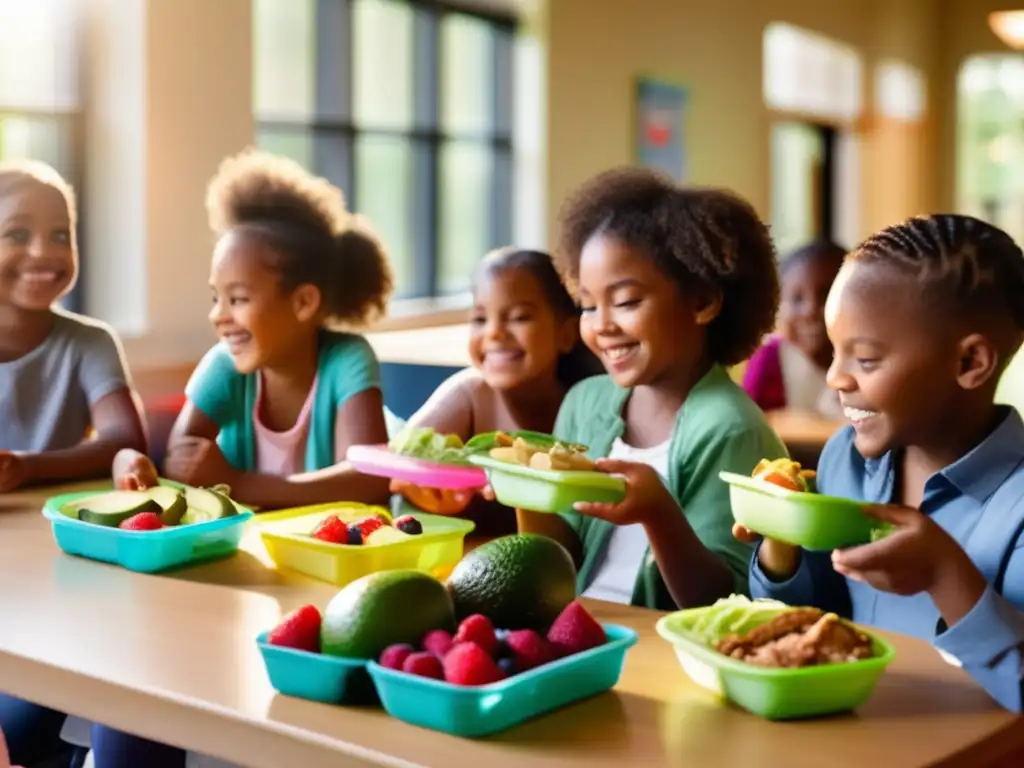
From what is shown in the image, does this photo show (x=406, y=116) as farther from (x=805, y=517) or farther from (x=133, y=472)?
(x=805, y=517)

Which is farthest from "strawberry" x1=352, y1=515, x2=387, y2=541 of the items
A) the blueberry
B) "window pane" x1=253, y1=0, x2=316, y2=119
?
"window pane" x1=253, y1=0, x2=316, y2=119

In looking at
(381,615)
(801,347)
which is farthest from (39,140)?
(381,615)

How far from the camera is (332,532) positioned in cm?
150

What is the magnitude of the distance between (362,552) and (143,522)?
0.27 m

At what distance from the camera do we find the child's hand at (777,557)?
1341 mm

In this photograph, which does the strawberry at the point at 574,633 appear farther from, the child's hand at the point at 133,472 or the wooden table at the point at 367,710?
the child's hand at the point at 133,472

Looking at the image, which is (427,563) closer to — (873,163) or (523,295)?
(523,295)

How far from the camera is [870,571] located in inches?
42.8

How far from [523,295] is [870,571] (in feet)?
3.50

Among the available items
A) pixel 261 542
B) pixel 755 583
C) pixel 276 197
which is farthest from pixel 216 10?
pixel 755 583

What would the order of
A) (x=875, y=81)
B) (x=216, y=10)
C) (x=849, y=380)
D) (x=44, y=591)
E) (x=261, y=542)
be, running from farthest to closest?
(x=875, y=81)
(x=216, y=10)
(x=261, y=542)
(x=44, y=591)
(x=849, y=380)

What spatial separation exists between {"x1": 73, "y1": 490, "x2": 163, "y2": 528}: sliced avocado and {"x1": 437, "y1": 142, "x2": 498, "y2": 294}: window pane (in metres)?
4.34

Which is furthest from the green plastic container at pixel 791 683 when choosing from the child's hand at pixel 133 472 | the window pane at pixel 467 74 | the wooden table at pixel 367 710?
the window pane at pixel 467 74

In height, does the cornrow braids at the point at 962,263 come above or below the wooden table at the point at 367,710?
above
